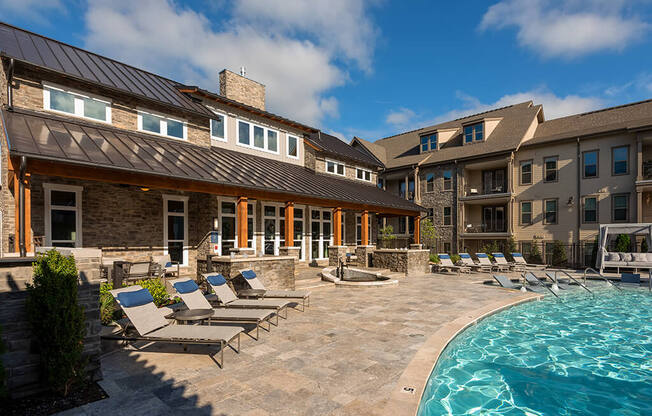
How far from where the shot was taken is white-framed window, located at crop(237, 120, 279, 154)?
656 inches

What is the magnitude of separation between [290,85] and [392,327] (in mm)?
32255

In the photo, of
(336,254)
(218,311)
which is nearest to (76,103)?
(218,311)

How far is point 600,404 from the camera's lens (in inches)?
199

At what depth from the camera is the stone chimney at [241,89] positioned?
17531mm

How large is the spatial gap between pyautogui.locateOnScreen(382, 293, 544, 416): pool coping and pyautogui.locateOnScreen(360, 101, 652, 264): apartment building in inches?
724

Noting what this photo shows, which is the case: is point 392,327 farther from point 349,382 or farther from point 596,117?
point 596,117

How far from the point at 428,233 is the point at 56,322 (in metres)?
24.6

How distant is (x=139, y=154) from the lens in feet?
34.3

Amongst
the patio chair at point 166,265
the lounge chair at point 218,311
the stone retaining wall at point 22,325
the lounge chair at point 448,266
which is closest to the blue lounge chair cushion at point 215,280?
the lounge chair at point 218,311

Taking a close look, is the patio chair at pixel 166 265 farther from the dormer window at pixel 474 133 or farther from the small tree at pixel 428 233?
the dormer window at pixel 474 133

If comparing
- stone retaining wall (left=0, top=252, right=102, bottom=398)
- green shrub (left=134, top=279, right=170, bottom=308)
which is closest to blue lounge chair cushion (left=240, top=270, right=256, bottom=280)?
green shrub (left=134, top=279, right=170, bottom=308)

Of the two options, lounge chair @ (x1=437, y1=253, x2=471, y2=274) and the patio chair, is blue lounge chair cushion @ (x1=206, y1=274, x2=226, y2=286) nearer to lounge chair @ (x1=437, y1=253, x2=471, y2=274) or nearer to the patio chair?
the patio chair

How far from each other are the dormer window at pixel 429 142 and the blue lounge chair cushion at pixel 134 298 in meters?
28.3

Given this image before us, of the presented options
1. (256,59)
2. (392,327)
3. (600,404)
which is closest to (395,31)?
(256,59)
